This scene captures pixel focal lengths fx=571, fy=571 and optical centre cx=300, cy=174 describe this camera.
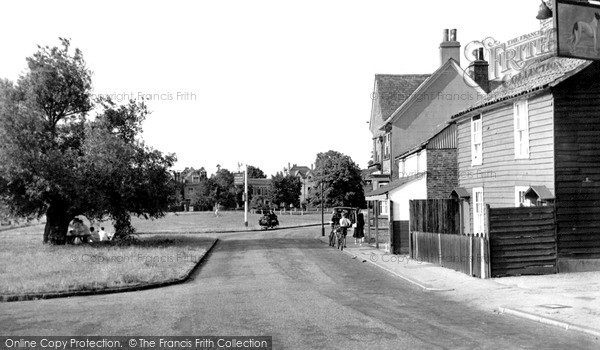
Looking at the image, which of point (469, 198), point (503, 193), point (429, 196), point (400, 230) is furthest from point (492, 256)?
point (429, 196)

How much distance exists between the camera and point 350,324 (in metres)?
10.1

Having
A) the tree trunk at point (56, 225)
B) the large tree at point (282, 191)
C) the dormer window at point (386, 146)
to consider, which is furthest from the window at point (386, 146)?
the large tree at point (282, 191)

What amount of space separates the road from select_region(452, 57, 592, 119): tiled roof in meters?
7.23

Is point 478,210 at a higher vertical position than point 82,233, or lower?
higher

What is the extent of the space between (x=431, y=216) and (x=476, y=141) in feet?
11.5

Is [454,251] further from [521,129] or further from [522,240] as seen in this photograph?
[521,129]

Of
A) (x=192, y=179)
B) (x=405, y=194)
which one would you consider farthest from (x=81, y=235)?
(x=192, y=179)

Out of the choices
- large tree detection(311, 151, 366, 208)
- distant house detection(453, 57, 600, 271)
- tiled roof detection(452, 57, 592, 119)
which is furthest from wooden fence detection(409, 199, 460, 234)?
large tree detection(311, 151, 366, 208)

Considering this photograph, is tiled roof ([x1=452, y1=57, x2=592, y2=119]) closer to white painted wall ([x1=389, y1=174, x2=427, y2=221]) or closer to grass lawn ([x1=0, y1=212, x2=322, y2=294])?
white painted wall ([x1=389, y1=174, x2=427, y2=221])

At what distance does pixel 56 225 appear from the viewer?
33344 millimetres

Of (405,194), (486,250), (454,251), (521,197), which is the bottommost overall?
(454,251)

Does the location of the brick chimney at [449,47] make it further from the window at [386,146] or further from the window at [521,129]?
the window at [521,129]

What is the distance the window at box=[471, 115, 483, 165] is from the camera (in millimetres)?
22183

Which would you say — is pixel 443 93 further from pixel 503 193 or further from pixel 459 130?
pixel 503 193
